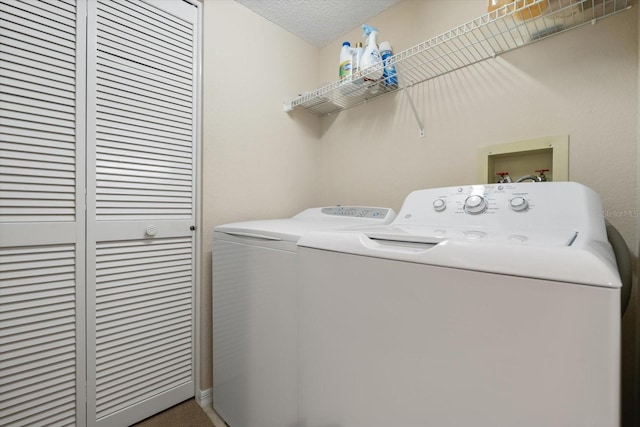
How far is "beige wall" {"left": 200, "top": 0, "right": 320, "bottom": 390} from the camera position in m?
1.51

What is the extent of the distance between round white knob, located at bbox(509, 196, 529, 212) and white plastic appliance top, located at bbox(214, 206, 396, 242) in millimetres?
494

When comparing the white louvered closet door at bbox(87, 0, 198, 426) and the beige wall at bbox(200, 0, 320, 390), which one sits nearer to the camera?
the white louvered closet door at bbox(87, 0, 198, 426)

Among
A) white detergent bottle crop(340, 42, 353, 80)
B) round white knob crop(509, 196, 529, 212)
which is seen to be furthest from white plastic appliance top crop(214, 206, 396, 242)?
white detergent bottle crop(340, 42, 353, 80)

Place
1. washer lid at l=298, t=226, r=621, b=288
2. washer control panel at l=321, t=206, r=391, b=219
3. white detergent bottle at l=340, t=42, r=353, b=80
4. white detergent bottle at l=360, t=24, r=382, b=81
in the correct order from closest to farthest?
1. washer lid at l=298, t=226, r=621, b=288
2. washer control panel at l=321, t=206, r=391, b=219
3. white detergent bottle at l=360, t=24, r=382, b=81
4. white detergent bottle at l=340, t=42, r=353, b=80

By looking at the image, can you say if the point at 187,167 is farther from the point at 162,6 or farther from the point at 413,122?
the point at 413,122

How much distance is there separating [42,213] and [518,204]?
171cm

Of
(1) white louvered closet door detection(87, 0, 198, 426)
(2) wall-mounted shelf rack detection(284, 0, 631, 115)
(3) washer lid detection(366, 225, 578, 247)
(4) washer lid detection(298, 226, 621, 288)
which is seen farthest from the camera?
(1) white louvered closet door detection(87, 0, 198, 426)

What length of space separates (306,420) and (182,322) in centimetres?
88

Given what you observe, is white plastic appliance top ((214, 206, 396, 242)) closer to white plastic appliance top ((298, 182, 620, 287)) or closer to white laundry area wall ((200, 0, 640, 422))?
white plastic appliance top ((298, 182, 620, 287))

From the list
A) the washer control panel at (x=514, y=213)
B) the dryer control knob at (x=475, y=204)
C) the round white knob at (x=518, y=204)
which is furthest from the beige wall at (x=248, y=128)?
the round white knob at (x=518, y=204)

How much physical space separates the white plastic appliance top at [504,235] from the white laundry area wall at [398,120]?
35cm

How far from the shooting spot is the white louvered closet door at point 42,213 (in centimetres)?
100

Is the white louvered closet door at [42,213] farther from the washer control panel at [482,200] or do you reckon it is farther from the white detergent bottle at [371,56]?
the washer control panel at [482,200]

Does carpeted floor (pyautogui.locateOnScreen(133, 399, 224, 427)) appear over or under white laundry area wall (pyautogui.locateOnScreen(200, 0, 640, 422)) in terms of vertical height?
under
